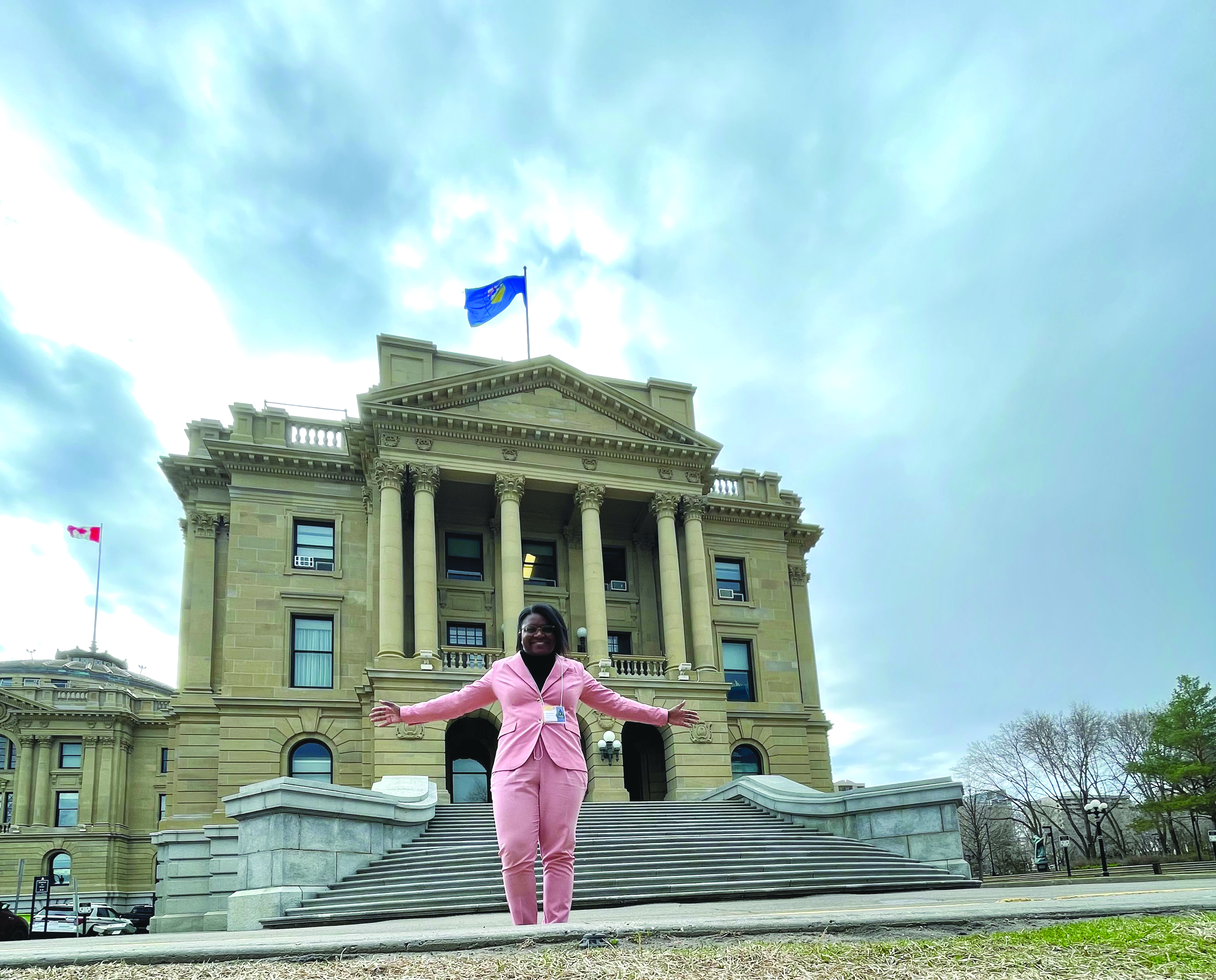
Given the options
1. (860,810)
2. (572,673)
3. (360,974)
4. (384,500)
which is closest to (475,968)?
(360,974)

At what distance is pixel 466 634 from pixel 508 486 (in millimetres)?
5678

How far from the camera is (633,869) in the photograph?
63.3 feet

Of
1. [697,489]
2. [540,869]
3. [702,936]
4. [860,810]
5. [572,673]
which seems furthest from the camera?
[697,489]

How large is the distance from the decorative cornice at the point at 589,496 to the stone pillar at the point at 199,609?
12329mm

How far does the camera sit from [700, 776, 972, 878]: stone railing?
21.8m

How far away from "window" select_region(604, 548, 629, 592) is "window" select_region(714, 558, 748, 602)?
3.84 meters

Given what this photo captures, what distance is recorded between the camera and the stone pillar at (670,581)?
32625mm

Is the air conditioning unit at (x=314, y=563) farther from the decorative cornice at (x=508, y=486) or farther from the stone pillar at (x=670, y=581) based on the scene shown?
the stone pillar at (x=670, y=581)

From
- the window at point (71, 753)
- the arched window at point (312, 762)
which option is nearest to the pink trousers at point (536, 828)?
the arched window at point (312, 762)

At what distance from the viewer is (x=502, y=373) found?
108ft

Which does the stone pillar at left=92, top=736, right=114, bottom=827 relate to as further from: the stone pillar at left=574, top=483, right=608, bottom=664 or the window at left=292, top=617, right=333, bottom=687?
the stone pillar at left=574, top=483, right=608, bottom=664

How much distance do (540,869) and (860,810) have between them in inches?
327

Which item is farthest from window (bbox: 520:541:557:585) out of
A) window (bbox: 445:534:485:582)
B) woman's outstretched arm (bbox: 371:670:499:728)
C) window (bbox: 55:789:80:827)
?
window (bbox: 55:789:80:827)

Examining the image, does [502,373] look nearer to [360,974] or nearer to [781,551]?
[781,551]
